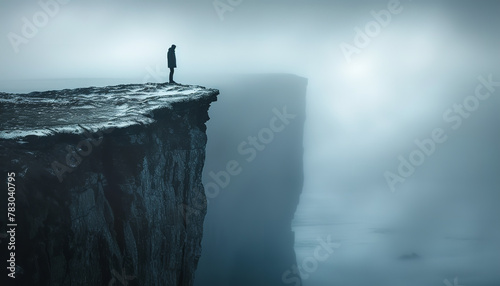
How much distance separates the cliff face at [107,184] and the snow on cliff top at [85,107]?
0.13 ft

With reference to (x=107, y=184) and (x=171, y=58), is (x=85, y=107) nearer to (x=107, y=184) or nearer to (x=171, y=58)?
(x=107, y=184)

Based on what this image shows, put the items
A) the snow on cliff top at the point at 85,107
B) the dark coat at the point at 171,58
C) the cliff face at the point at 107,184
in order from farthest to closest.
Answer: the dark coat at the point at 171,58 < the snow on cliff top at the point at 85,107 < the cliff face at the point at 107,184

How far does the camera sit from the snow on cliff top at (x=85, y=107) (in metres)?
12.0

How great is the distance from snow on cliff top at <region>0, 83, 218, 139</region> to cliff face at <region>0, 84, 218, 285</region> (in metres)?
0.04

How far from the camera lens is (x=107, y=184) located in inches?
524

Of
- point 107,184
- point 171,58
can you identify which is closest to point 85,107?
point 107,184

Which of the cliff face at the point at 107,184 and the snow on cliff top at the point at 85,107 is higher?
the snow on cliff top at the point at 85,107

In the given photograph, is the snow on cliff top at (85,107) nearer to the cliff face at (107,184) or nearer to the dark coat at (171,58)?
the cliff face at (107,184)

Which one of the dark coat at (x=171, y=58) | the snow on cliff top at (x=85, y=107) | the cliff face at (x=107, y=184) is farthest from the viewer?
the dark coat at (x=171, y=58)

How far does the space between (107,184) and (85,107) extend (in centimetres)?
438

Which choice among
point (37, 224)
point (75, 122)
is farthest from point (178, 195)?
point (37, 224)

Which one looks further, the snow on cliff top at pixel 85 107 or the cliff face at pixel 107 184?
the snow on cliff top at pixel 85 107

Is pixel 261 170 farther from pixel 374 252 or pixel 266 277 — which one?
pixel 266 277

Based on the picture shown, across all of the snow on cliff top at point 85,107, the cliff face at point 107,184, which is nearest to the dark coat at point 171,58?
the snow on cliff top at point 85,107
